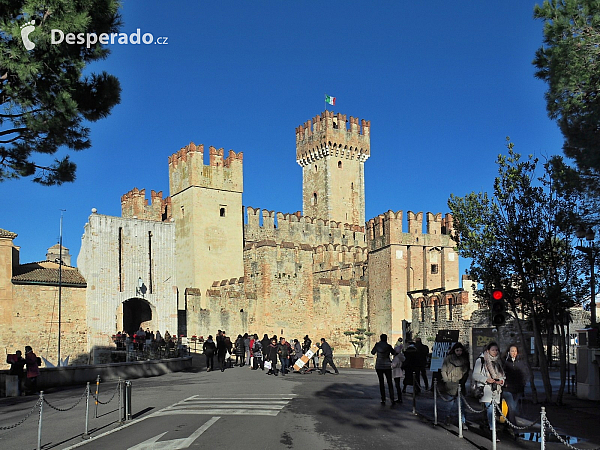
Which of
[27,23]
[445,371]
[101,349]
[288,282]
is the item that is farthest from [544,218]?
[288,282]

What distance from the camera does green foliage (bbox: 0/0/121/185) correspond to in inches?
572

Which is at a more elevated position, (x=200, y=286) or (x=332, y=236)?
(x=332, y=236)

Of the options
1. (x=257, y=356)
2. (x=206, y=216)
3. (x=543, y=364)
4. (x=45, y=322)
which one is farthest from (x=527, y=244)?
(x=206, y=216)

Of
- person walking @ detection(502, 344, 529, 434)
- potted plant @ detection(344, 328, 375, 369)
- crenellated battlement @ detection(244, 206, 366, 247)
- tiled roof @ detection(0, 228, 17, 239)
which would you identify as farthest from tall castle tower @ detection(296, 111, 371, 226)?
person walking @ detection(502, 344, 529, 434)

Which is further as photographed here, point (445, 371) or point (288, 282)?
point (288, 282)

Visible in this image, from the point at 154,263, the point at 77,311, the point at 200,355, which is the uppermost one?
the point at 154,263

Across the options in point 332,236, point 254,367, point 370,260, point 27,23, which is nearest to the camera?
point 27,23

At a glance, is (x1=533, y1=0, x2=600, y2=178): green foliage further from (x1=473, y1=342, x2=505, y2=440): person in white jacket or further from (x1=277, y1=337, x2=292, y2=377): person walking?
(x1=277, y1=337, x2=292, y2=377): person walking

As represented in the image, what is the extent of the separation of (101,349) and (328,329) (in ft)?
54.9

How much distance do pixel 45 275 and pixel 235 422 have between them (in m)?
20.5

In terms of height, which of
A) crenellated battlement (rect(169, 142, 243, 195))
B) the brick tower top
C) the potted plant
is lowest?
the potted plant

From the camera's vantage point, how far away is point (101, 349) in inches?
1195

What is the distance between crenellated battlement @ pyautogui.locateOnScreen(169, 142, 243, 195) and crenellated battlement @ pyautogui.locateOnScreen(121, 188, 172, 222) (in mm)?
2459

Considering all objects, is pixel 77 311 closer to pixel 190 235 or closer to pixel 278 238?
pixel 190 235
